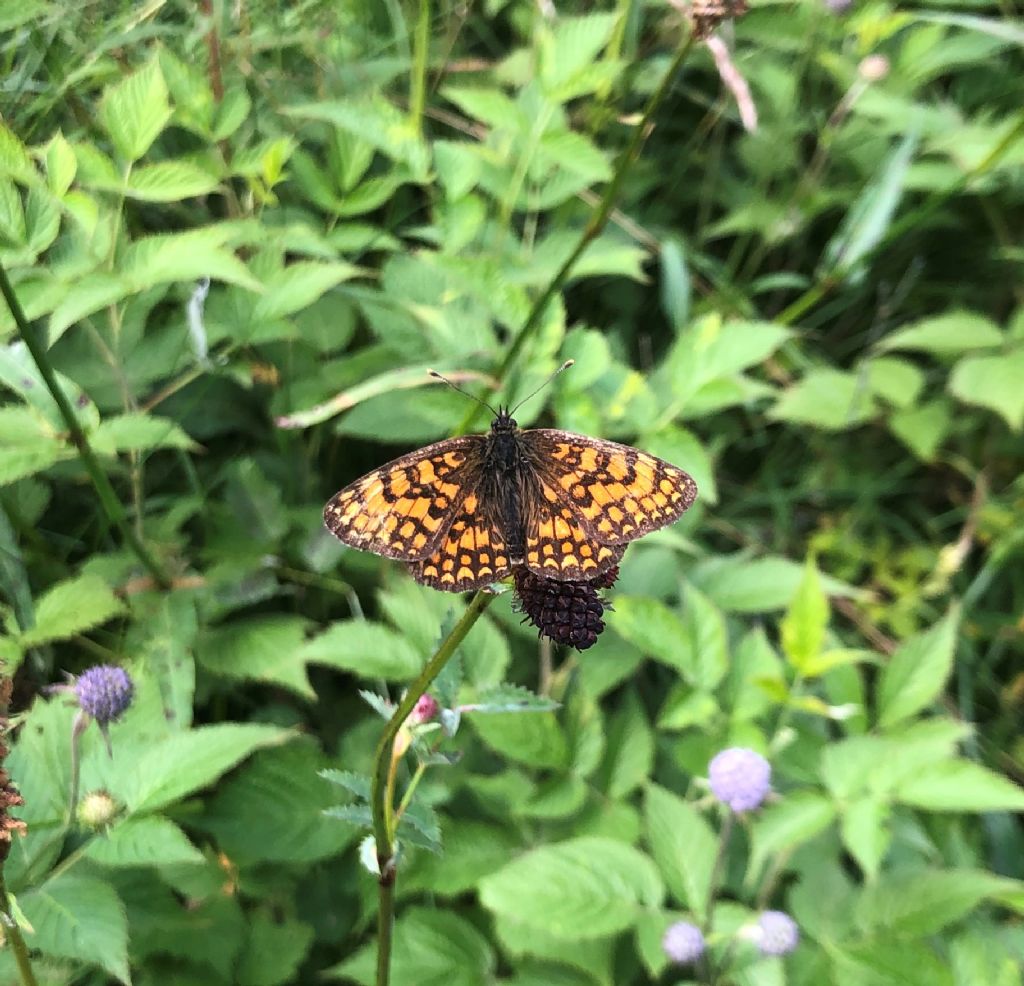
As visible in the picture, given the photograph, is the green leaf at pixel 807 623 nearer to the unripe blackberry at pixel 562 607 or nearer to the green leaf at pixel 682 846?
the green leaf at pixel 682 846

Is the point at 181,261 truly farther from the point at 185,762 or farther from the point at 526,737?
the point at 526,737

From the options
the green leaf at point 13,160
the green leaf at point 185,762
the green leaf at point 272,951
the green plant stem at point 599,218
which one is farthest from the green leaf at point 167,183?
the green leaf at point 272,951

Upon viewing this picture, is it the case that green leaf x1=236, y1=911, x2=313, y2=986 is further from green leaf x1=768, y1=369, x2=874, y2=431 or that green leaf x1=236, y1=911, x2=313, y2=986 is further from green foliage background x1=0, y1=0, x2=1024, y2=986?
green leaf x1=768, y1=369, x2=874, y2=431

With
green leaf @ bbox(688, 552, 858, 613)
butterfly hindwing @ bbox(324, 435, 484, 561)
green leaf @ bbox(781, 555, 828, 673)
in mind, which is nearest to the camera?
butterfly hindwing @ bbox(324, 435, 484, 561)

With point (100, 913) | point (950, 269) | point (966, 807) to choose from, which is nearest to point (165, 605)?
point (100, 913)

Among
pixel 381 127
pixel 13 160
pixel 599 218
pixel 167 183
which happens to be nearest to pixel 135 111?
pixel 167 183

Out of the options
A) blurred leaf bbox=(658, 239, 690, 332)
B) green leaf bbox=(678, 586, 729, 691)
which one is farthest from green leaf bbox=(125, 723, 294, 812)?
blurred leaf bbox=(658, 239, 690, 332)
